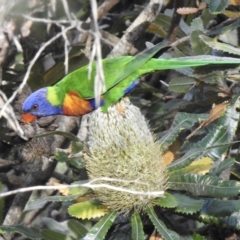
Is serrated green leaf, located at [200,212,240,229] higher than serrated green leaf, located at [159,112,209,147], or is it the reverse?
serrated green leaf, located at [159,112,209,147]

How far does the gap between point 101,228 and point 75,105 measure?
59cm

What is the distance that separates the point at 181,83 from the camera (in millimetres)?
2092

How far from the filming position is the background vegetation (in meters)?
1.75

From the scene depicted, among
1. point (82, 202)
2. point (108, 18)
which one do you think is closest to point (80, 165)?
point (82, 202)

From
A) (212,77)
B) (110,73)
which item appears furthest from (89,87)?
(212,77)

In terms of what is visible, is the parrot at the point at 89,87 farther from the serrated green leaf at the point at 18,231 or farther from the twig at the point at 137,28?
the serrated green leaf at the point at 18,231

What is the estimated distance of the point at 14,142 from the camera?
2.17 metres

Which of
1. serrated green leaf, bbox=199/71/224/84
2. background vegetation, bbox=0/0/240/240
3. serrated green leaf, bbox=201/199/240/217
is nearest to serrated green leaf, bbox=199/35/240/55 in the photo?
background vegetation, bbox=0/0/240/240

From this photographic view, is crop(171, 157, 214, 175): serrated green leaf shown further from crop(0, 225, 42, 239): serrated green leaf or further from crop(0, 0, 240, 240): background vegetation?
crop(0, 225, 42, 239): serrated green leaf

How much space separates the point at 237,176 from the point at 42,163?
0.78m

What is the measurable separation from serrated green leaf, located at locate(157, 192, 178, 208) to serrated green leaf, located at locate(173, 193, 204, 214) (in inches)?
1.2

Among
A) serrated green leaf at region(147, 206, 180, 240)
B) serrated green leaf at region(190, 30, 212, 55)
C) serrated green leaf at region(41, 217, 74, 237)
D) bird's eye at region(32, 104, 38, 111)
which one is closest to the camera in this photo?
serrated green leaf at region(147, 206, 180, 240)

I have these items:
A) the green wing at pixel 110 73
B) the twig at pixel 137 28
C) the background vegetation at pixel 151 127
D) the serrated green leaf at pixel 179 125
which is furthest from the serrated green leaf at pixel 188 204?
the twig at pixel 137 28

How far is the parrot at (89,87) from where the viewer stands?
2068 mm
